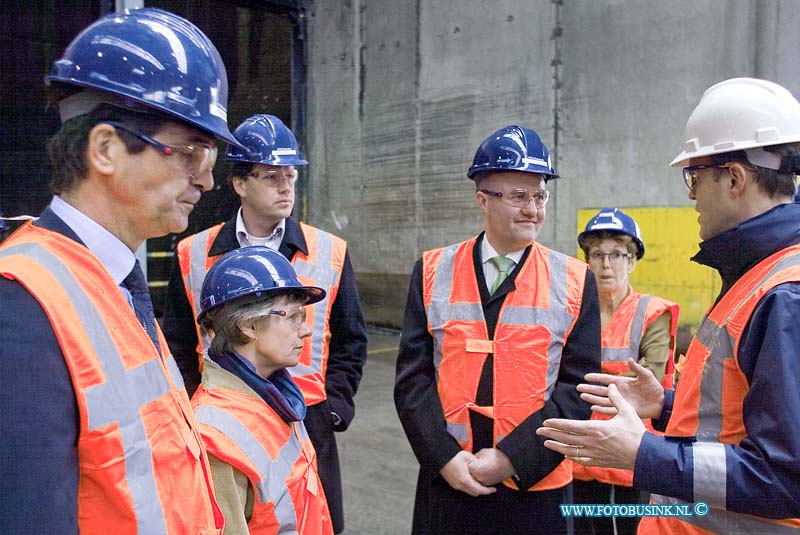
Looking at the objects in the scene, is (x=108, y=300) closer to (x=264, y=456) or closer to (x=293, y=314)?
(x=264, y=456)

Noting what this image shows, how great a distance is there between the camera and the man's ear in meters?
1.06

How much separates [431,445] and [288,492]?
2.25 feet

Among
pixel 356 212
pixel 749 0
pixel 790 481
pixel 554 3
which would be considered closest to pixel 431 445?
pixel 790 481

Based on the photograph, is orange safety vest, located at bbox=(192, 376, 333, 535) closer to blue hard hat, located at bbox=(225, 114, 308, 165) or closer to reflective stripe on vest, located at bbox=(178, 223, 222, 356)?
reflective stripe on vest, located at bbox=(178, 223, 222, 356)

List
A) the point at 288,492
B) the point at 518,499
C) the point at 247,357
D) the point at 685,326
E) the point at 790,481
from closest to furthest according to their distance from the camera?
the point at 790,481 → the point at 288,492 → the point at 247,357 → the point at 518,499 → the point at 685,326

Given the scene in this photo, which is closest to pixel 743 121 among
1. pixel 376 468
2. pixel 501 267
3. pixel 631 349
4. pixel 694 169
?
pixel 694 169

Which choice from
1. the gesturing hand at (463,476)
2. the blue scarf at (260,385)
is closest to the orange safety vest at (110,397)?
the blue scarf at (260,385)

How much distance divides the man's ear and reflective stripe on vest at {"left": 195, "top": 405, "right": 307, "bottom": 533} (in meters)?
0.76

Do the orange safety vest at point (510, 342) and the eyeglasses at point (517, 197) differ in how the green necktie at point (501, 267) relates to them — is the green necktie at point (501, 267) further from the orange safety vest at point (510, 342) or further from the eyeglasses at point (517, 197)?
the eyeglasses at point (517, 197)

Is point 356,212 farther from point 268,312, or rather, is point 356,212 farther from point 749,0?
point 268,312

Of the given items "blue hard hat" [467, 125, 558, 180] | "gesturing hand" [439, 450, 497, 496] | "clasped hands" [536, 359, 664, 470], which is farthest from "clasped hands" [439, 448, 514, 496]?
"blue hard hat" [467, 125, 558, 180]

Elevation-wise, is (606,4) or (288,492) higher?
(606,4)

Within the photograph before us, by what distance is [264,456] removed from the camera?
165cm

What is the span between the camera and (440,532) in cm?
227
